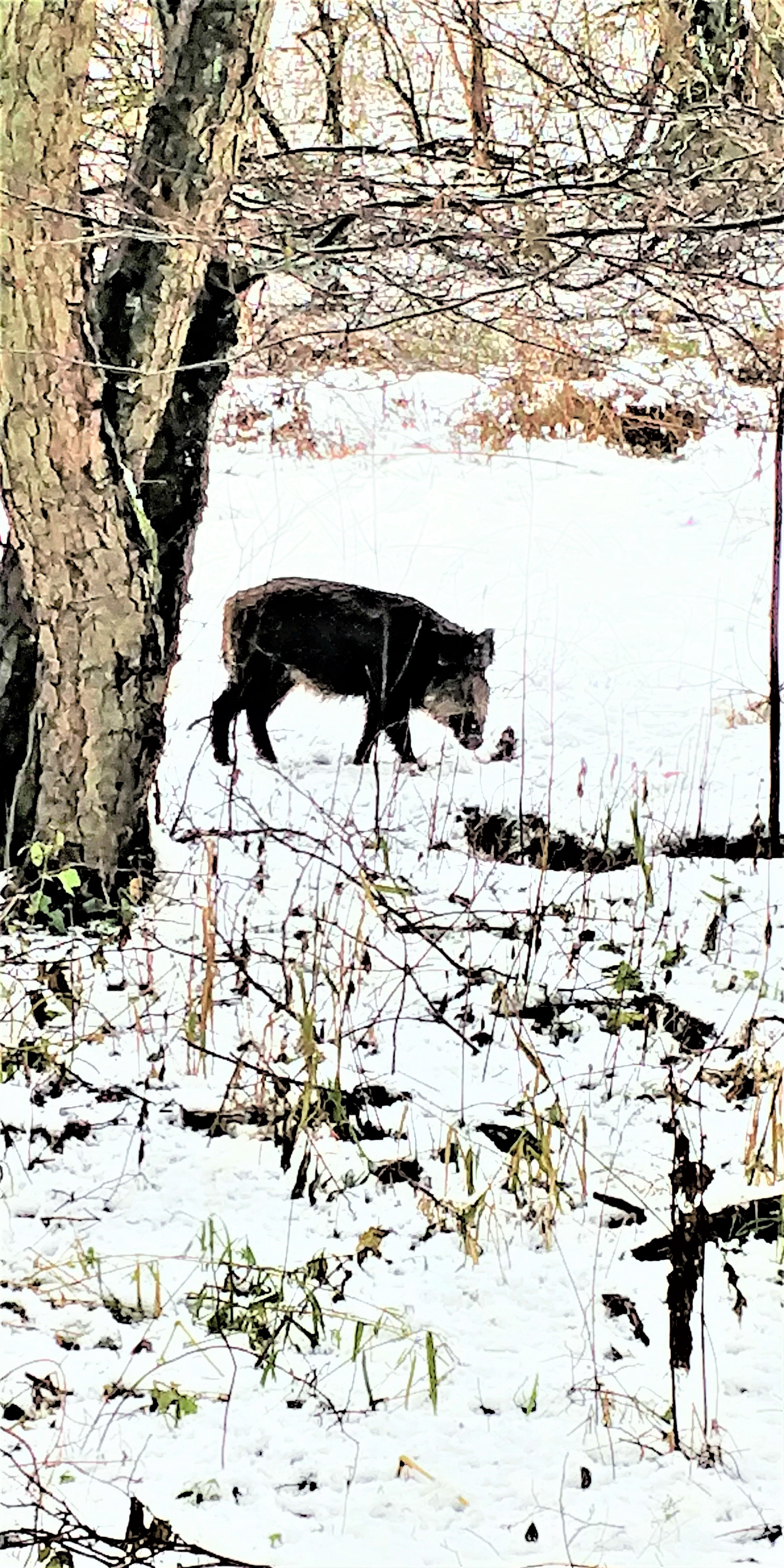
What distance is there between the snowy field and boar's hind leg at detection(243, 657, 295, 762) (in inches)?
4.6

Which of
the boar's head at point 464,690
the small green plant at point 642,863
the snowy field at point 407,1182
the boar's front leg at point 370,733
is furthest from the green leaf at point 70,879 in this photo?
the boar's head at point 464,690

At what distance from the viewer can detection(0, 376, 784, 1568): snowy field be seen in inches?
67.7

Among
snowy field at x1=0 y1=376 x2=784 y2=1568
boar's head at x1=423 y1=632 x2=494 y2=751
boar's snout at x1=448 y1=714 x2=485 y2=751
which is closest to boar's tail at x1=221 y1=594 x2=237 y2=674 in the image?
snowy field at x1=0 y1=376 x2=784 y2=1568

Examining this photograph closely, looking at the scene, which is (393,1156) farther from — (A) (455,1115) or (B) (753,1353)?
(B) (753,1353)

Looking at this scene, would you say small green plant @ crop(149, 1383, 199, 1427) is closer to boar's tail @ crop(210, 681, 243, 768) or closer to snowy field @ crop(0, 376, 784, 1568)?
snowy field @ crop(0, 376, 784, 1568)

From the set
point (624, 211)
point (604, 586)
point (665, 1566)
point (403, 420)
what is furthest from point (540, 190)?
point (403, 420)

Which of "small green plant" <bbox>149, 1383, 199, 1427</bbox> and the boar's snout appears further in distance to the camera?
the boar's snout

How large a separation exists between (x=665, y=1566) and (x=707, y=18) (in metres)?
4.42

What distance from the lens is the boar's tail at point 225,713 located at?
5039mm

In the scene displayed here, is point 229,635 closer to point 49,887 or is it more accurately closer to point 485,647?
point 485,647

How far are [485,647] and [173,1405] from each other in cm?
371

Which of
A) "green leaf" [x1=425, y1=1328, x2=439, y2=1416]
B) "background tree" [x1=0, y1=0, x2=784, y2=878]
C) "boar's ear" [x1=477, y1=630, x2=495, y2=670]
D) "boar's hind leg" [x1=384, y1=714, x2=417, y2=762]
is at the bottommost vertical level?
"green leaf" [x1=425, y1=1328, x2=439, y2=1416]

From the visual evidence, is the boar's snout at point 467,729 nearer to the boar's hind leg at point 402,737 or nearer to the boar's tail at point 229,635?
the boar's hind leg at point 402,737

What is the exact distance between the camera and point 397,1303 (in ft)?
6.89
